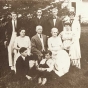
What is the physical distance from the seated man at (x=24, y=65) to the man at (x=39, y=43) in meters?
0.09

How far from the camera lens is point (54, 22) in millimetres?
2021

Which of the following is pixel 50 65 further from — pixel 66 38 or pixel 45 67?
pixel 66 38

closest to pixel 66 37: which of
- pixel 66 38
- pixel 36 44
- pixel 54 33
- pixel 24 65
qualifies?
pixel 66 38

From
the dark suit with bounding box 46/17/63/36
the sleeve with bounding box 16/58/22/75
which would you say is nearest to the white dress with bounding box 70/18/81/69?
the dark suit with bounding box 46/17/63/36

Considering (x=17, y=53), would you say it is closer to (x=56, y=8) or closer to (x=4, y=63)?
(x=4, y=63)

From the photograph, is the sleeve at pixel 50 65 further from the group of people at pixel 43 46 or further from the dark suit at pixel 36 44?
the dark suit at pixel 36 44

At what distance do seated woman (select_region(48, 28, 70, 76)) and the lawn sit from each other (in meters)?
0.07

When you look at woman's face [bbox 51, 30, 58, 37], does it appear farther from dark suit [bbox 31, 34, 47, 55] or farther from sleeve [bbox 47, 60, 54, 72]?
sleeve [bbox 47, 60, 54, 72]

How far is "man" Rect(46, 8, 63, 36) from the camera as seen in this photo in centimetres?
201

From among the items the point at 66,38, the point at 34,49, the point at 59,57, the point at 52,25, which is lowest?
the point at 59,57

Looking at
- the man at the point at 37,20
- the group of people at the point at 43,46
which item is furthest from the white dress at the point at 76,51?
the man at the point at 37,20

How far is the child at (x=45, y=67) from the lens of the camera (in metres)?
1.95

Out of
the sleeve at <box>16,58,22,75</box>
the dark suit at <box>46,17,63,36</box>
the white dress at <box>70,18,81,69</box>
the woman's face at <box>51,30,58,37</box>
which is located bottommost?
the sleeve at <box>16,58,22,75</box>

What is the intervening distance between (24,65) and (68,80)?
0.58 metres
